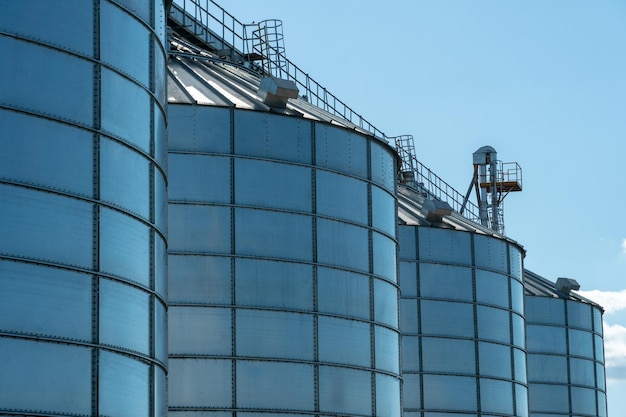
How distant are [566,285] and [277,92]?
88.4 ft

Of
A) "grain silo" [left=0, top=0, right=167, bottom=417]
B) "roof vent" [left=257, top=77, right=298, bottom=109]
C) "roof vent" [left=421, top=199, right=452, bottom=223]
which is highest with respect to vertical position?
"roof vent" [left=257, top=77, right=298, bottom=109]

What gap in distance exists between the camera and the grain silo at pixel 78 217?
2091 centimetres

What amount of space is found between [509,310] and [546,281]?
44.8 ft

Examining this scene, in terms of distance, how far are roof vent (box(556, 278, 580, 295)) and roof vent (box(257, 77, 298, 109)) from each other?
26.2 metres

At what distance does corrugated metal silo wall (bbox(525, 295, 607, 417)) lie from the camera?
5509 cm

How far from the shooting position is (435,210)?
4494 centimetres

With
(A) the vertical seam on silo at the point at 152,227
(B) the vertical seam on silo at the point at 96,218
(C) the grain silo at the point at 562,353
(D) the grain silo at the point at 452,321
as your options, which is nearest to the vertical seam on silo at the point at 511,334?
(D) the grain silo at the point at 452,321

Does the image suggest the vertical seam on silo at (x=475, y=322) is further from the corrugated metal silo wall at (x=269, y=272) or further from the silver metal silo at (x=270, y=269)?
the corrugated metal silo wall at (x=269, y=272)

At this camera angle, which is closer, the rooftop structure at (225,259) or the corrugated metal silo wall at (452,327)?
the rooftop structure at (225,259)

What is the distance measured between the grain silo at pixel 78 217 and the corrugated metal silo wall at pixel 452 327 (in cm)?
1998

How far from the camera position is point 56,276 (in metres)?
21.5

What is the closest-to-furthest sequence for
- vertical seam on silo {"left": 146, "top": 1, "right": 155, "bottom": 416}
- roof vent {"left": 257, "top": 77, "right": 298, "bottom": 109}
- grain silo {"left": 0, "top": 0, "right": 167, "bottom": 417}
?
grain silo {"left": 0, "top": 0, "right": 167, "bottom": 417}
vertical seam on silo {"left": 146, "top": 1, "right": 155, "bottom": 416}
roof vent {"left": 257, "top": 77, "right": 298, "bottom": 109}

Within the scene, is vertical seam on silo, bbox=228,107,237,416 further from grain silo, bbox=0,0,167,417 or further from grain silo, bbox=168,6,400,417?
grain silo, bbox=0,0,167,417

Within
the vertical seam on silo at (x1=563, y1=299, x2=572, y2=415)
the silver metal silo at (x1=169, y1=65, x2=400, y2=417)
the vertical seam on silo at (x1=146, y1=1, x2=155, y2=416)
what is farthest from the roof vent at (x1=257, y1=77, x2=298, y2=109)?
the vertical seam on silo at (x1=563, y1=299, x2=572, y2=415)
